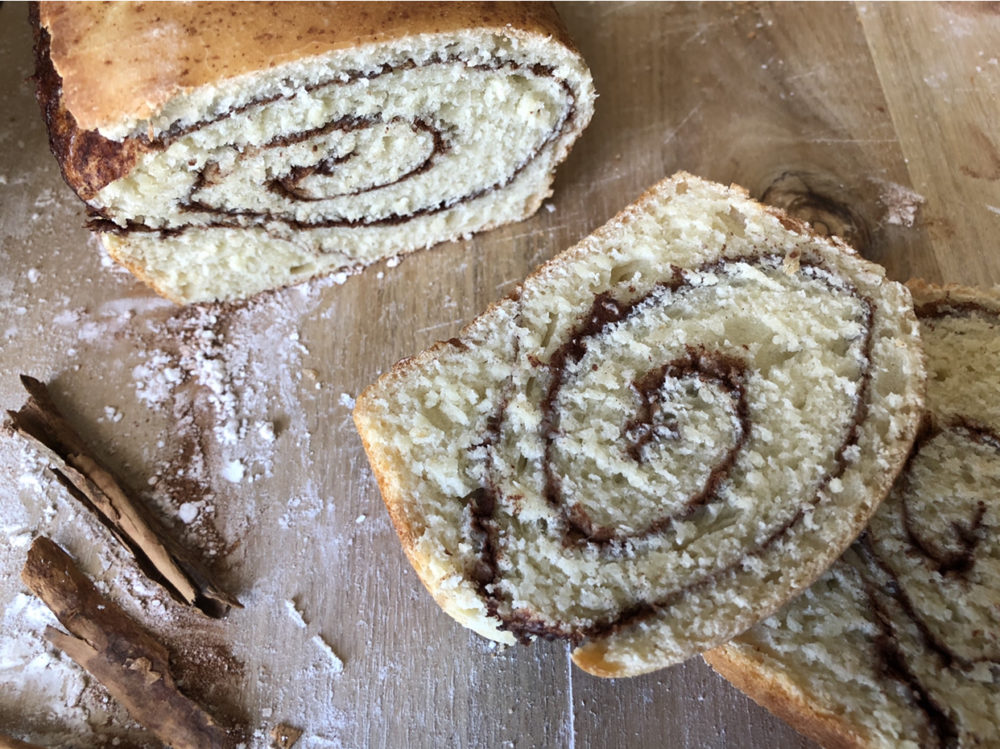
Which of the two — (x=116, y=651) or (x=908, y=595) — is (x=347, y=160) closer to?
(x=116, y=651)

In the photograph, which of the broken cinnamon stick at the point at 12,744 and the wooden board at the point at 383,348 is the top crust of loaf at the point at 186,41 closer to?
the wooden board at the point at 383,348

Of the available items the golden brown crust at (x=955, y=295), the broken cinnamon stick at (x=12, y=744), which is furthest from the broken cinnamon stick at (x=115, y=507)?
the golden brown crust at (x=955, y=295)

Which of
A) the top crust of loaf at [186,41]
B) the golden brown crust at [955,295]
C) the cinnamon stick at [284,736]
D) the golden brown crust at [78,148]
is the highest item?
the top crust of loaf at [186,41]

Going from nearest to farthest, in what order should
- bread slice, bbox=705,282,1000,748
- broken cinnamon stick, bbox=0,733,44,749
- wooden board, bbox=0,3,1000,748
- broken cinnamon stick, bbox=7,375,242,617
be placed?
bread slice, bbox=705,282,1000,748, broken cinnamon stick, bbox=0,733,44,749, wooden board, bbox=0,3,1000,748, broken cinnamon stick, bbox=7,375,242,617

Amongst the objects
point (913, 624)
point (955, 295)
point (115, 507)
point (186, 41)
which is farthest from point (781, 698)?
point (186, 41)

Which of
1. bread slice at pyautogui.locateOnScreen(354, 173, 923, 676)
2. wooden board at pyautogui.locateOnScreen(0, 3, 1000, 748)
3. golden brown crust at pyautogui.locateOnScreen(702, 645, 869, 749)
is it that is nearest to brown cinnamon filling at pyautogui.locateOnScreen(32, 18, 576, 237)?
wooden board at pyautogui.locateOnScreen(0, 3, 1000, 748)

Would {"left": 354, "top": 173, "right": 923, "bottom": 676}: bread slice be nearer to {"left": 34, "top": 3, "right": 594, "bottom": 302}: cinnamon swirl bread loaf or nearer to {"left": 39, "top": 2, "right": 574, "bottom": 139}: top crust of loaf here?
{"left": 34, "top": 3, "right": 594, "bottom": 302}: cinnamon swirl bread loaf

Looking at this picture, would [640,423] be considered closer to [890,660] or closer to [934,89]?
[890,660]
